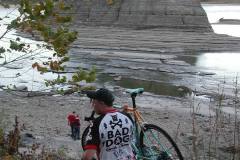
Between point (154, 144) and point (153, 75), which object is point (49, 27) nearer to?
point (154, 144)

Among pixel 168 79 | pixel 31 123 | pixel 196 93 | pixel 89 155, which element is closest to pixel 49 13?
pixel 89 155

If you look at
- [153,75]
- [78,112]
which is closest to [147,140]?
[78,112]

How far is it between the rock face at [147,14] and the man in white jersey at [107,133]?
40.0 m

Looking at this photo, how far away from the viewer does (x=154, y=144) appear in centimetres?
683

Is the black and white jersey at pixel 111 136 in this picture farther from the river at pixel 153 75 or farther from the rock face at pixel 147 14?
the rock face at pixel 147 14

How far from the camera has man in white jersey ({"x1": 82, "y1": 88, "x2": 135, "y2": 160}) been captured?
446 centimetres

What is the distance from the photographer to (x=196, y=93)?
60.7 ft

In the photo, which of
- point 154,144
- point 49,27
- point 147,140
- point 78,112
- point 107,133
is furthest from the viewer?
point 78,112

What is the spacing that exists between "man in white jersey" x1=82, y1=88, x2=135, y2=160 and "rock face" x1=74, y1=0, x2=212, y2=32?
40.0 metres

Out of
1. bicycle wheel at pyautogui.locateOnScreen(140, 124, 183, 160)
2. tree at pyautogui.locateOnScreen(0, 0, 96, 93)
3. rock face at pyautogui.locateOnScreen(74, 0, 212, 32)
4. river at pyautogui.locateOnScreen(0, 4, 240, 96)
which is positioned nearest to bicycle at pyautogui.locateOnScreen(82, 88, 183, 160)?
bicycle wheel at pyautogui.locateOnScreen(140, 124, 183, 160)

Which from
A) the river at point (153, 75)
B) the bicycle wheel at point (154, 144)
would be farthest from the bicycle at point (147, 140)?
the river at point (153, 75)

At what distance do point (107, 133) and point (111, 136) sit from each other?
→ 0.06m

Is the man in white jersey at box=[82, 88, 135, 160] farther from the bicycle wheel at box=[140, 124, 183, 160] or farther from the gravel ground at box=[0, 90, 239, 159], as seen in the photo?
the gravel ground at box=[0, 90, 239, 159]

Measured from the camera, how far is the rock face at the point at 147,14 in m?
45.3
